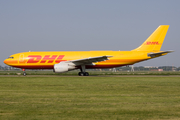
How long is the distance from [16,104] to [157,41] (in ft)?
98.8

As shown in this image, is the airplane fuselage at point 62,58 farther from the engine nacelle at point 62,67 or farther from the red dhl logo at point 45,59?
the engine nacelle at point 62,67

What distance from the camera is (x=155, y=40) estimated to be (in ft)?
121

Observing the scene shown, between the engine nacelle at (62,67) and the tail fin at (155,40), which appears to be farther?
the tail fin at (155,40)

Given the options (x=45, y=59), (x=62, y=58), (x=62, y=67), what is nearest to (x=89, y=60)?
(x=62, y=67)

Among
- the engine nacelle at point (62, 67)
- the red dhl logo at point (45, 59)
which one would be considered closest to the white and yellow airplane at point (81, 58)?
the red dhl logo at point (45, 59)

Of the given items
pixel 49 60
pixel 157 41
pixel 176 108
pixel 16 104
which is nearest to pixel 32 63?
pixel 49 60

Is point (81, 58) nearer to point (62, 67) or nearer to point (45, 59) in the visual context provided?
point (62, 67)

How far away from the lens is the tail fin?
36609 mm

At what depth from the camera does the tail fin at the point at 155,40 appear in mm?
36609

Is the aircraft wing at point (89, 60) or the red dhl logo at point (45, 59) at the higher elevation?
the red dhl logo at point (45, 59)

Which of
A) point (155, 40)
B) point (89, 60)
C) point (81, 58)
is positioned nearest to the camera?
point (89, 60)

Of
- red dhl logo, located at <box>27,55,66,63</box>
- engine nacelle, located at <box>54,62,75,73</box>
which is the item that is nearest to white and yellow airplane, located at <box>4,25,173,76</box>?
red dhl logo, located at <box>27,55,66,63</box>

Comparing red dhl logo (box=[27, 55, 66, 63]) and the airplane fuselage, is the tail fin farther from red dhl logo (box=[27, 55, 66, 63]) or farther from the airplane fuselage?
red dhl logo (box=[27, 55, 66, 63])

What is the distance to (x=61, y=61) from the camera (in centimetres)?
3466
